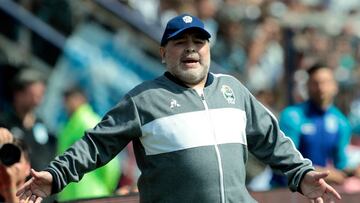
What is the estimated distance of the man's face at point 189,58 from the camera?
5.48 metres

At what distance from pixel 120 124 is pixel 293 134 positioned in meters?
3.79

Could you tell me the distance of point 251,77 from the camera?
1191cm

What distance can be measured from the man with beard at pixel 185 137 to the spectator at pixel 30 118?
9.49 ft

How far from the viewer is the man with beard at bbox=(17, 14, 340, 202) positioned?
532cm

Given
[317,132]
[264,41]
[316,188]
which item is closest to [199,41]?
[316,188]

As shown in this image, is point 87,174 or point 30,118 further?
point 87,174

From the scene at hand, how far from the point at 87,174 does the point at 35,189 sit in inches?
159

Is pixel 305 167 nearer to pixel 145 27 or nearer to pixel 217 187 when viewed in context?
pixel 217 187

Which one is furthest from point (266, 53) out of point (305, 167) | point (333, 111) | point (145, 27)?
point (305, 167)

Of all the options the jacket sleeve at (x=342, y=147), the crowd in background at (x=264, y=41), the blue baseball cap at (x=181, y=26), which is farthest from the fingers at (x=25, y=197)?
the crowd in background at (x=264, y=41)

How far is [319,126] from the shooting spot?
9.16 m

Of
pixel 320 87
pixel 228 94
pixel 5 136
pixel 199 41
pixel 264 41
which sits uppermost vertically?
pixel 264 41

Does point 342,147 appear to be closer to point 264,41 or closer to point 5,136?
point 264,41

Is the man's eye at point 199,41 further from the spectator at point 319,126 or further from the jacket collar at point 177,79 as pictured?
the spectator at point 319,126
